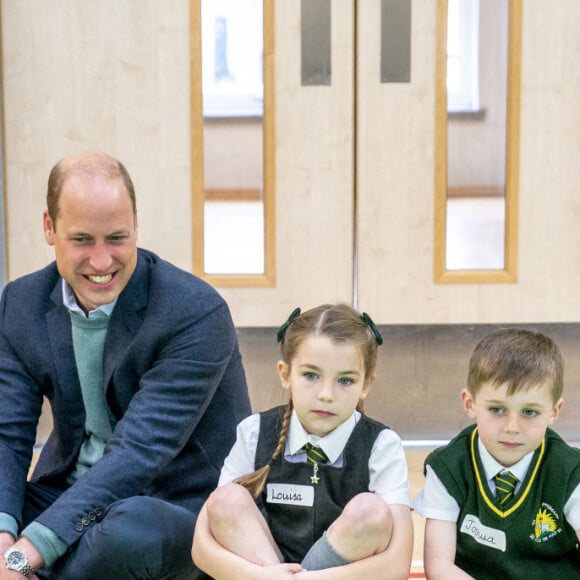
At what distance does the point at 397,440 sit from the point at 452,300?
0.92 metres

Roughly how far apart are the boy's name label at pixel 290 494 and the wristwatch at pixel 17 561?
359 millimetres

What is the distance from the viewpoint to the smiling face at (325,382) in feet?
5.41

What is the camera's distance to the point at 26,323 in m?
1.80

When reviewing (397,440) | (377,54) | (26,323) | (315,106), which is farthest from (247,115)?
(397,440)

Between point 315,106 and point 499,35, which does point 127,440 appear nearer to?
point 315,106

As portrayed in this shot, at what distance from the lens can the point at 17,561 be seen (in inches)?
62.4

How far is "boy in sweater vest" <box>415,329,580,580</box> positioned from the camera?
1.61 meters

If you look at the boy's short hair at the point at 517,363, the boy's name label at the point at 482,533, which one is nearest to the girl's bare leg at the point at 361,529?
the boy's name label at the point at 482,533

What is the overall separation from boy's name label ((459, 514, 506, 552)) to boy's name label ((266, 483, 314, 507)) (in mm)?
229

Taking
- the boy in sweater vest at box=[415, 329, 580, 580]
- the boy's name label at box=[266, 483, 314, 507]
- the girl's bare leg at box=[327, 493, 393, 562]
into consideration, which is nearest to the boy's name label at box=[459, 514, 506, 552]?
the boy in sweater vest at box=[415, 329, 580, 580]

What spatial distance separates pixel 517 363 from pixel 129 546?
2.03 feet

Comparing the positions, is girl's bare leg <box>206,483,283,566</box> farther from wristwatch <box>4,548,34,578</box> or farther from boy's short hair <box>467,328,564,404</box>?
boy's short hair <box>467,328,564,404</box>

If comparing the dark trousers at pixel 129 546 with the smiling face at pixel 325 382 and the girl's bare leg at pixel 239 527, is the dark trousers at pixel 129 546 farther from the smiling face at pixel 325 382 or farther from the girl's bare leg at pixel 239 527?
the smiling face at pixel 325 382

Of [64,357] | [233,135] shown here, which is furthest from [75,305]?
[233,135]
